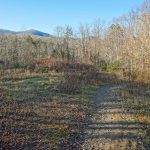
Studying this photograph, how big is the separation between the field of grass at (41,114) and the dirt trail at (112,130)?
0.65m

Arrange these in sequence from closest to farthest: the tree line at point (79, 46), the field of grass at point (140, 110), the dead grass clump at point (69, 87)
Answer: the field of grass at point (140, 110) < the dead grass clump at point (69, 87) < the tree line at point (79, 46)

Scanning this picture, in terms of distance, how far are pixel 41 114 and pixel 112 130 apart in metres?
4.18

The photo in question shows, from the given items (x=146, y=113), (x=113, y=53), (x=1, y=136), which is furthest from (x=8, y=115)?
(x=113, y=53)

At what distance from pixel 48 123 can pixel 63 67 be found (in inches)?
1025

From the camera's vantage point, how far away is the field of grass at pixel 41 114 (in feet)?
42.9

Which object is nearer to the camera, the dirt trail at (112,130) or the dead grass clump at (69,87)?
the dirt trail at (112,130)

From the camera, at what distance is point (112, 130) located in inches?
603

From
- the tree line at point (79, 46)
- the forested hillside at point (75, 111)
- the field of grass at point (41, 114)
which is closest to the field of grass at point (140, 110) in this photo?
the forested hillside at point (75, 111)

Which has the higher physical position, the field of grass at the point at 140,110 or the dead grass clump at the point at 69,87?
the dead grass clump at the point at 69,87

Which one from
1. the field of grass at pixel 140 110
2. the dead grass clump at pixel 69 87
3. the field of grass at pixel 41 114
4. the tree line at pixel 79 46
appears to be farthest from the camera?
the tree line at pixel 79 46

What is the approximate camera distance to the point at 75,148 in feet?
41.1

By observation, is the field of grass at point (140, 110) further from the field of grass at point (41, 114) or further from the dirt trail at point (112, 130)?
the field of grass at point (41, 114)

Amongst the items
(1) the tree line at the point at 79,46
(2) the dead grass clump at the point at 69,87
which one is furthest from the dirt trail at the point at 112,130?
(1) the tree line at the point at 79,46

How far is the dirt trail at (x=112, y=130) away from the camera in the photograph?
13.1 meters
